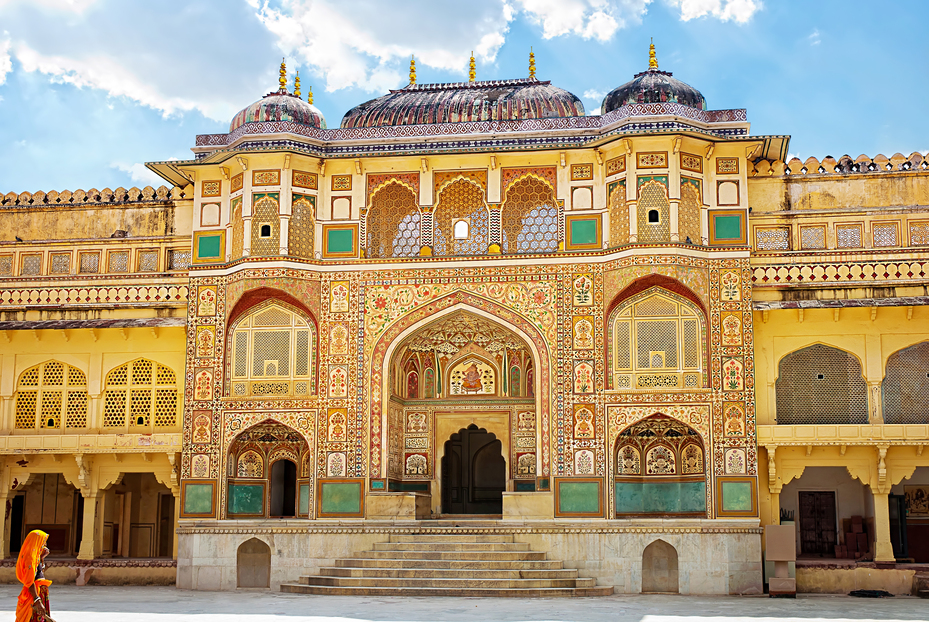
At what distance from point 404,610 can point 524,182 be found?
7912 mm

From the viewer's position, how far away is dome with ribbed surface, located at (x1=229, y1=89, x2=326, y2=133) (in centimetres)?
1852

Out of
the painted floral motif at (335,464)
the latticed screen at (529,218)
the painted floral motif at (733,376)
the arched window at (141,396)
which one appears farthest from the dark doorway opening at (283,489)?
the painted floral motif at (733,376)

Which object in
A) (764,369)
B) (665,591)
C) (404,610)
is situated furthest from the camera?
(764,369)

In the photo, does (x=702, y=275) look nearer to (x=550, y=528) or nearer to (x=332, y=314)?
(x=550, y=528)

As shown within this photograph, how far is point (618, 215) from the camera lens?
57.6 feet

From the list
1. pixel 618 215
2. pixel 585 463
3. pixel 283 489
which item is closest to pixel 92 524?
pixel 283 489

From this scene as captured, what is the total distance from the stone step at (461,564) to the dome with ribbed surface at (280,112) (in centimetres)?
740

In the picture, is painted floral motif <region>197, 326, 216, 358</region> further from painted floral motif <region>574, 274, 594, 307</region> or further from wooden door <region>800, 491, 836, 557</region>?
wooden door <region>800, 491, 836, 557</region>

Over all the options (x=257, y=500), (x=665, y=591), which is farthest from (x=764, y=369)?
(x=257, y=500)

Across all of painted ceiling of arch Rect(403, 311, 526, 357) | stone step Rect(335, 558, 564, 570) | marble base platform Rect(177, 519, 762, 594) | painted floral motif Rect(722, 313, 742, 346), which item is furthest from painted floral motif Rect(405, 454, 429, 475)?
painted floral motif Rect(722, 313, 742, 346)

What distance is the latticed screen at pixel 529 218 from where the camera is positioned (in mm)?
18203

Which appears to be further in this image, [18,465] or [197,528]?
[18,465]

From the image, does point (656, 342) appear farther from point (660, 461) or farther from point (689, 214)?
point (689, 214)

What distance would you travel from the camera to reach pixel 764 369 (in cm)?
1772
